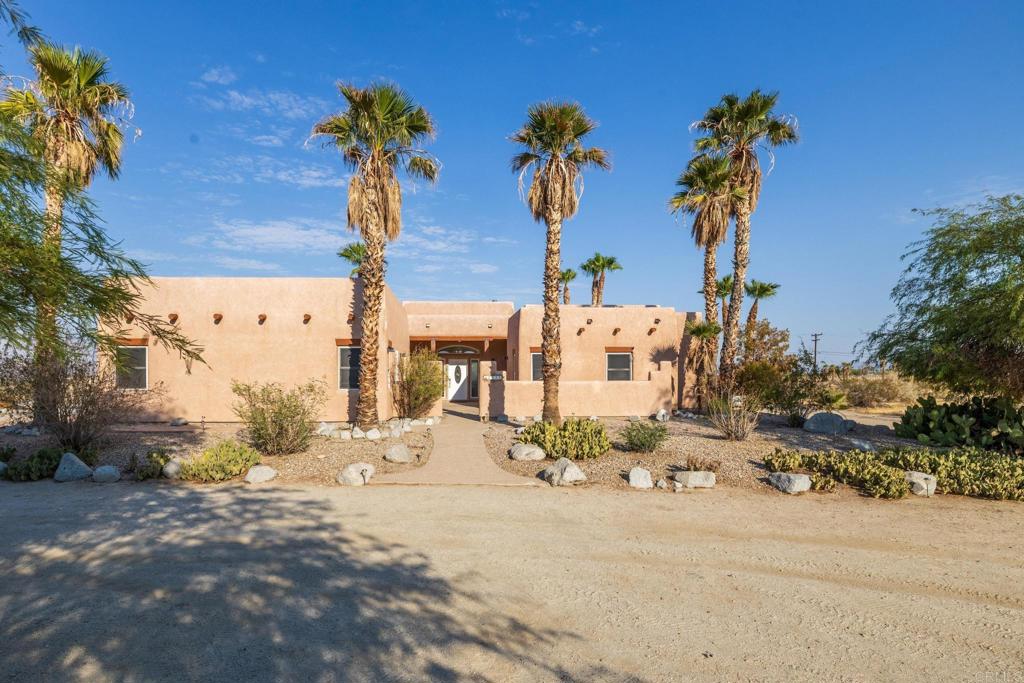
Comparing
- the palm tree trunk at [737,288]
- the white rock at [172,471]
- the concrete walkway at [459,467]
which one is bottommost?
the concrete walkway at [459,467]

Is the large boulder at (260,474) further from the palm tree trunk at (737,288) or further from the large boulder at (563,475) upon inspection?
the palm tree trunk at (737,288)

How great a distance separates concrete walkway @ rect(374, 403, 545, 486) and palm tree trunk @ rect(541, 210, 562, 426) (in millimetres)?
2141

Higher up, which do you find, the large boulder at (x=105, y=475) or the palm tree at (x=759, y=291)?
the palm tree at (x=759, y=291)

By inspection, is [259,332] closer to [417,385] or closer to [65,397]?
[417,385]

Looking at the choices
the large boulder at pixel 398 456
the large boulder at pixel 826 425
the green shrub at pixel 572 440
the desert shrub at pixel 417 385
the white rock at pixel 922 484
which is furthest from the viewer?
the desert shrub at pixel 417 385

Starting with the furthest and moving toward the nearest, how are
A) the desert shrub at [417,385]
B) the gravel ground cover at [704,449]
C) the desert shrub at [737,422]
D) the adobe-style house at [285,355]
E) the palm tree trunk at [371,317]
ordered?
1. the desert shrub at [417,385]
2. the adobe-style house at [285,355]
3. the palm tree trunk at [371,317]
4. the desert shrub at [737,422]
5. the gravel ground cover at [704,449]

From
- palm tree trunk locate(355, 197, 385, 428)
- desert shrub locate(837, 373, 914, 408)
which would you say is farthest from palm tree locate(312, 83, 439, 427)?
desert shrub locate(837, 373, 914, 408)

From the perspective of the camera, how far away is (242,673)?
3.81 metres

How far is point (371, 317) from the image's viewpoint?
47.9ft

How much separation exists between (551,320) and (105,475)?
1007 cm

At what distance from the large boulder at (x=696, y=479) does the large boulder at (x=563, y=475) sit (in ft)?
5.53

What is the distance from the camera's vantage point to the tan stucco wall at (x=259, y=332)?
16297mm

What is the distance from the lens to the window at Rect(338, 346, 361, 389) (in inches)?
656

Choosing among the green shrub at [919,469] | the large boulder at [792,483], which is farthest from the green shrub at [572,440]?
the large boulder at [792,483]
